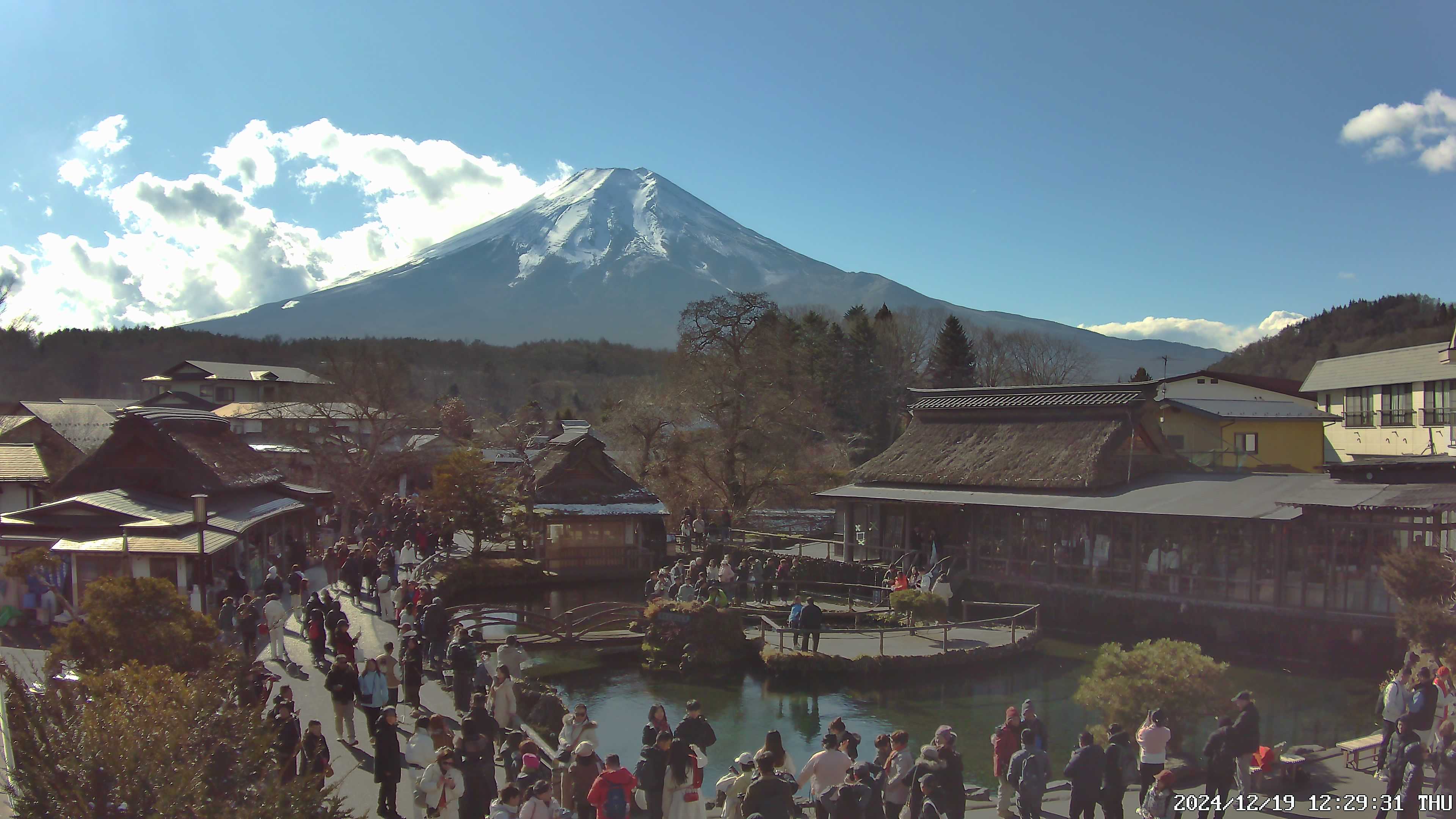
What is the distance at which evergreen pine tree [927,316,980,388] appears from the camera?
51594mm

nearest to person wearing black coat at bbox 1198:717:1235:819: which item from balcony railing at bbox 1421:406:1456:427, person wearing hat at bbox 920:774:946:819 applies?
person wearing hat at bbox 920:774:946:819

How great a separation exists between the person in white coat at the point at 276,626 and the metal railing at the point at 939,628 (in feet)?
27.4

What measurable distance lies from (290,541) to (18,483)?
283 inches

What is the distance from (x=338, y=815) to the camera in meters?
5.29

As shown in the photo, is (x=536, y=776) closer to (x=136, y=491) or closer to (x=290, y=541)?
(x=136, y=491)

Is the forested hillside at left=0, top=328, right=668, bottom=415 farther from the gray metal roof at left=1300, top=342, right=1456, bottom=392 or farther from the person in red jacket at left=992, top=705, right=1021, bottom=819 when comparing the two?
the person in red jacket at left=992, top=705, right=1021, bottom=819

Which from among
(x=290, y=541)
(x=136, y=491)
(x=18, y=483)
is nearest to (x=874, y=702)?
(x=136, y=491)

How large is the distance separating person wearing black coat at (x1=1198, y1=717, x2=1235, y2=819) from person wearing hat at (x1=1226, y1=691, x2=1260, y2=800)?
31 mm

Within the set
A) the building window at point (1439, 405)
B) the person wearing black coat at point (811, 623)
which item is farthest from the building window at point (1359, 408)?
the person wearing black coat at point (811, 623)

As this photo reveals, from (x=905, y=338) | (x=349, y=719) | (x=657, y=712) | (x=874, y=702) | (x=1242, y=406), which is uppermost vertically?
(x=905, y=338)

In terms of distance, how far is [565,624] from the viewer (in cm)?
1836

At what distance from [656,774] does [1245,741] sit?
548 centimetres

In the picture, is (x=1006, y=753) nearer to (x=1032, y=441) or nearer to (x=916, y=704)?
(x=916, y=704)

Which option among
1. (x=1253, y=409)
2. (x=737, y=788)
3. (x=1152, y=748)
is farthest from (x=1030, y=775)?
(x=1253, y=409)
